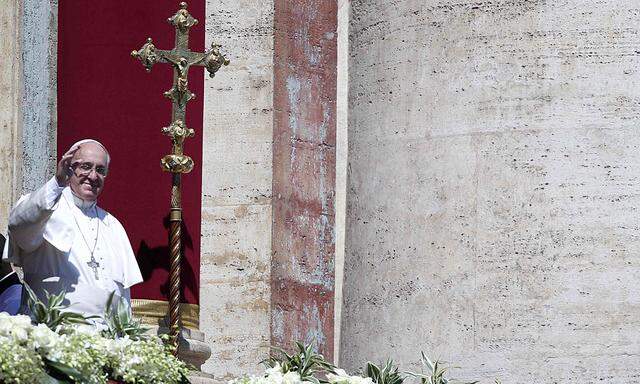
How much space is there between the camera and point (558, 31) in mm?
11312

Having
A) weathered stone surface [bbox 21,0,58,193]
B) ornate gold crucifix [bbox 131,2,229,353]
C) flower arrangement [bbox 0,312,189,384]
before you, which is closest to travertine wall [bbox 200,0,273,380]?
weathered stone surface [bbox 21,0,58,193]

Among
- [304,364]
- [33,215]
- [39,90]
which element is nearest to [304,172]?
[39,90]

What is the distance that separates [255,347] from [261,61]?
1538 millimetres

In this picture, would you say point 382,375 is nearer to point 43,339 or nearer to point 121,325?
point 121,325

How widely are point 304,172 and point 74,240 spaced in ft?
9.01

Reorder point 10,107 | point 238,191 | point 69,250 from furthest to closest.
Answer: point 238,191, point 10,107, point 69,250

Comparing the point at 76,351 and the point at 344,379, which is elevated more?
the point at 76,351

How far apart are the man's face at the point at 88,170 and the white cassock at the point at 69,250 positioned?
A: 0.16 ft

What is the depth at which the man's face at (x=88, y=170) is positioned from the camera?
9.52m

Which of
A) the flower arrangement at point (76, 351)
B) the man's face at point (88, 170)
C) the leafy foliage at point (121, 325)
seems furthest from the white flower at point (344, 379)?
the man's face at point (88, 170)

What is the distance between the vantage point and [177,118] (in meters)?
10.4

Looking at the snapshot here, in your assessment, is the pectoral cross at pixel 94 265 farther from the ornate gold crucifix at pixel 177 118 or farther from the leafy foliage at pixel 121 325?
the leafy foliage at pixel 121 325

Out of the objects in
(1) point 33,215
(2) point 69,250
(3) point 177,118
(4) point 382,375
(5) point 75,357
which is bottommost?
(4) point 382,375

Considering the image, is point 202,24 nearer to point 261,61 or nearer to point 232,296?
point 261,61
